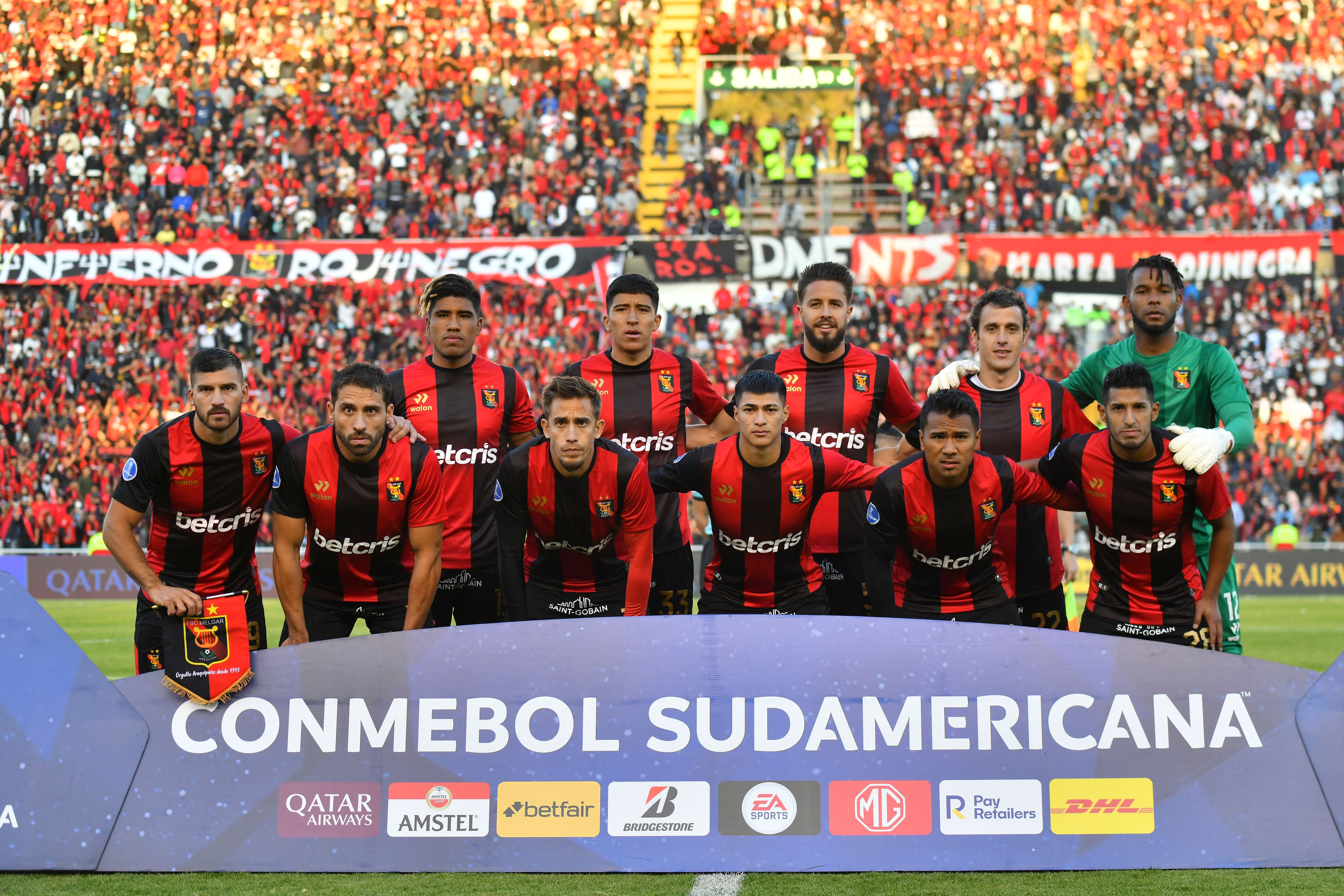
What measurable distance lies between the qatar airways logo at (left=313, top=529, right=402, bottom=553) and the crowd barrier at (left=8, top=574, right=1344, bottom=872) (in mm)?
1027

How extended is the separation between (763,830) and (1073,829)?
92 centimetres

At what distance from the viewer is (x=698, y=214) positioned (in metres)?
22.9

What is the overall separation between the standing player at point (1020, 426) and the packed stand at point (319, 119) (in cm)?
1768

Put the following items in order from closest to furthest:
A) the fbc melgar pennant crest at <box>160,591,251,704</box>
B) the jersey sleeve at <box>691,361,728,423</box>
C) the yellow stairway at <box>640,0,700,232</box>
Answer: the fbc melgar pennant crest at <box>160,591,251,704</box> < the jersey sleeve at <box>691,361,728,423</box> < the yellow stairway at <box>640,0,700,232</box>

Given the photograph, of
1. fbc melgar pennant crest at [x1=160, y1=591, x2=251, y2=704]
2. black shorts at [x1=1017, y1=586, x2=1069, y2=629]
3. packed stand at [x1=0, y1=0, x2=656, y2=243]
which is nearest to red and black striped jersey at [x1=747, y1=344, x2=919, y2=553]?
black shorts at [x1=1017, y1=586, x2=1069, y2=629]

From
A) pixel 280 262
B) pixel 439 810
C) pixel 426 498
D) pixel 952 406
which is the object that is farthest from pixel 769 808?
pixel 280 262

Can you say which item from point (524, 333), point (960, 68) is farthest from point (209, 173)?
point (960, 68)

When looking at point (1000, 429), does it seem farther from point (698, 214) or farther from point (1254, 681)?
point (698, 214)

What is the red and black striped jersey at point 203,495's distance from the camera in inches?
190

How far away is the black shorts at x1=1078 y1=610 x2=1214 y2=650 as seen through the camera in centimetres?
468

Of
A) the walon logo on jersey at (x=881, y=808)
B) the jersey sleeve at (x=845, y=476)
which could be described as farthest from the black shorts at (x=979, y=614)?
the walon logo on jersey at (x=881, y=808)

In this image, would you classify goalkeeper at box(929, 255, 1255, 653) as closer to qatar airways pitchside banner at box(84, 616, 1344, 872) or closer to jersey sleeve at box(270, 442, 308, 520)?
qatar airways pitchside banner at box(84, 616, 1344, 872)

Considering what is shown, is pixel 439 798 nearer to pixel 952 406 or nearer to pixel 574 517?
pixel 574 517

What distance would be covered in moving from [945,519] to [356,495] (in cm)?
229
